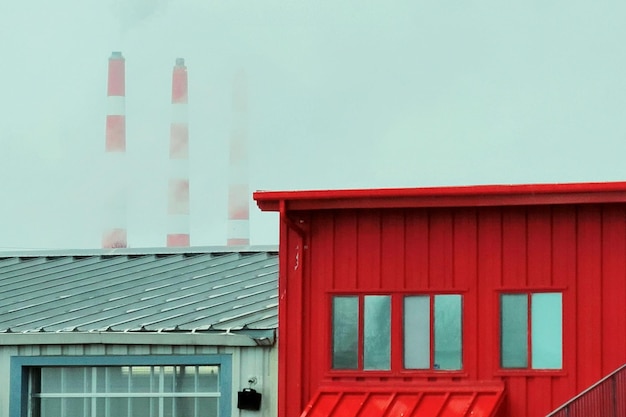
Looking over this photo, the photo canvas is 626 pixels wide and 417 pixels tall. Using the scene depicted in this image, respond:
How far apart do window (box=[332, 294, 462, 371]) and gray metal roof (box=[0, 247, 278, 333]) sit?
1.51 m

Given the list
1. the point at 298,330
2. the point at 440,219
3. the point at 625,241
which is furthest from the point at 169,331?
the point at 625,241

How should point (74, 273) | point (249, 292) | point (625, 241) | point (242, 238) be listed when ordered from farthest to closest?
point (242, 238) < point (74, 273) < point (249, 292) < point (625, 241)

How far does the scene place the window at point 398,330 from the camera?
27.8 meters

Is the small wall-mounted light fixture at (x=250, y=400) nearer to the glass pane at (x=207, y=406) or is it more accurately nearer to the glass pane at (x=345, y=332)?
the glass pane at (x=207, y=406)

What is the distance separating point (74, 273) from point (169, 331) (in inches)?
225

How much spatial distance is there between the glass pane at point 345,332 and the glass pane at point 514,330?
2377mm

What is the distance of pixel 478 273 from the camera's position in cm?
2783

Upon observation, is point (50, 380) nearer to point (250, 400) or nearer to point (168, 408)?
point (168, 408)

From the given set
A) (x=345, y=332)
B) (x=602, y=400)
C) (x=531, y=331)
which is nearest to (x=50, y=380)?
(x=345, y=332)

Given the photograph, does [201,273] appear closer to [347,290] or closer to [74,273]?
[74,273]

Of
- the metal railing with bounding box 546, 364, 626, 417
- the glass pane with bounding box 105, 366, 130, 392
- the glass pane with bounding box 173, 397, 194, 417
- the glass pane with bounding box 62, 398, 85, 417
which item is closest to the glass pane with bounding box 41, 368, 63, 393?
the glass pane with bounding box 62, 398, 85, 417

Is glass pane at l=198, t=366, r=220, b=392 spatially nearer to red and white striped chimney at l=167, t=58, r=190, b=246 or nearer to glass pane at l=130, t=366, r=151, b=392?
glass pane at l=130, t=366, r=151, b=392

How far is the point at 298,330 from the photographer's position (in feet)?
93.1

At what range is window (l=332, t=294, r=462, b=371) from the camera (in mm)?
27844
